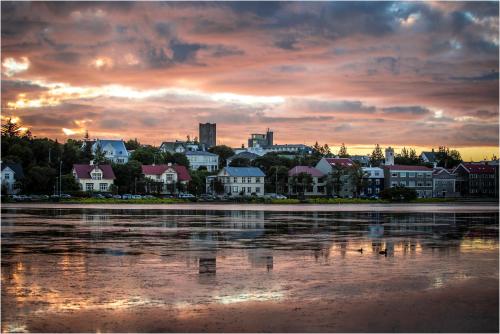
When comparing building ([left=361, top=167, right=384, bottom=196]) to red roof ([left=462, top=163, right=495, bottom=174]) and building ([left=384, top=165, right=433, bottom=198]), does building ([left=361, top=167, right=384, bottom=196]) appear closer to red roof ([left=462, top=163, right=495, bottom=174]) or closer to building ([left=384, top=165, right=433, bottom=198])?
building ([left=384, top=165, right=433, bottom=198])

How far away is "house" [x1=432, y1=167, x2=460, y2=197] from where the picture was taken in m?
175

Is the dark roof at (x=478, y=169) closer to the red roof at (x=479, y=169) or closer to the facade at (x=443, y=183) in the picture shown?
the red roof at (x=479, y=169)

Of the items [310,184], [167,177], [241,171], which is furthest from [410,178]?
[167,177]

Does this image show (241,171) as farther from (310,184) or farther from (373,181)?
(373,181)

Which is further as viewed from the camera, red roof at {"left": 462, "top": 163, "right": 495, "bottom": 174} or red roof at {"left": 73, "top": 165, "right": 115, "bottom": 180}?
red roof at {"left": 462, "top": 163, "right": 495, "bottom": 174}

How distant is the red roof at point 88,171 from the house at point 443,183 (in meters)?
81.2

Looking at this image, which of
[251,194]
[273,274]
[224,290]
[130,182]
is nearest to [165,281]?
[224,290]

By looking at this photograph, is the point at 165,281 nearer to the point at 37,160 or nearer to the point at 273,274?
the point at 273,274

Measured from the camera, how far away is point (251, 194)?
153m

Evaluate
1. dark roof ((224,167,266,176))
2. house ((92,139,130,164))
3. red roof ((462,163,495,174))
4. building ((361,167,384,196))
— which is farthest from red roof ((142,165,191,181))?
red roof ((462,163,495,174))

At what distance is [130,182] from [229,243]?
106326 mm

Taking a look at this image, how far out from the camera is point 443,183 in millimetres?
177125

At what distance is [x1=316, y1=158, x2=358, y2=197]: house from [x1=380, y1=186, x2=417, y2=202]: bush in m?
10.2

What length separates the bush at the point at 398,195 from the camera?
142m
